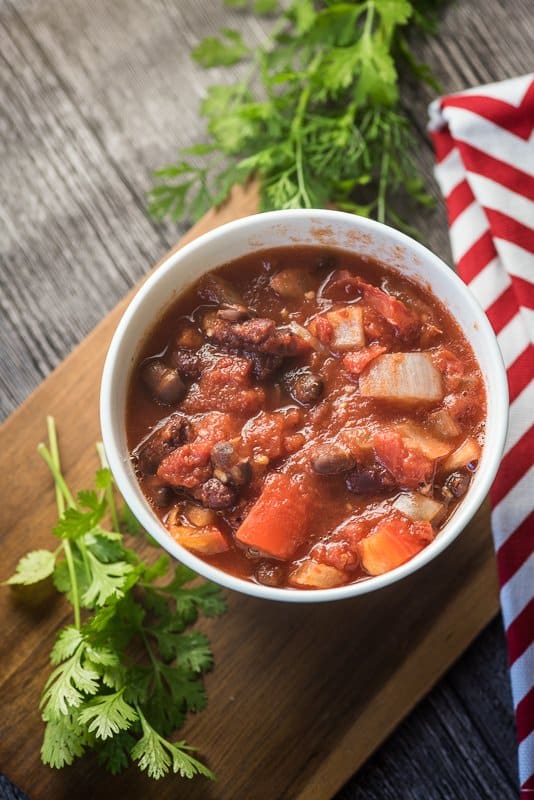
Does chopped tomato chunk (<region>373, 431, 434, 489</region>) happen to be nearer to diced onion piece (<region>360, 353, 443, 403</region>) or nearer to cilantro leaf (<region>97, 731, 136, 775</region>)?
diced onion piece (<region>360, 353, 443, 403</region>)

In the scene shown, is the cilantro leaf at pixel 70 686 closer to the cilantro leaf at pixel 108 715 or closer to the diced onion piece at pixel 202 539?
the cilantro leaf at pixel 108 715

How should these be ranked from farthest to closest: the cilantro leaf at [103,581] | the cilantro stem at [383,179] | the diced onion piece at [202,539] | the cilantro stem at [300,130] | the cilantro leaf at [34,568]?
the cilantro stem at [383,179] < the cilantro stem at [300,130] < the cilantro leaf at [34,568] < the cilantro leaf at [103,581] < the diced onion piece at [202,539]

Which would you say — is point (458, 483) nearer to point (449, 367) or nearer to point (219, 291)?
point (449, 367)

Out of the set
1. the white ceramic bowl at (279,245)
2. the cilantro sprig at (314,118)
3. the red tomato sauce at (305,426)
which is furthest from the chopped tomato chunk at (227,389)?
the cilantro sprig at (314,118)

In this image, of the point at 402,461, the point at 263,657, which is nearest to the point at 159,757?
the point at 263,657

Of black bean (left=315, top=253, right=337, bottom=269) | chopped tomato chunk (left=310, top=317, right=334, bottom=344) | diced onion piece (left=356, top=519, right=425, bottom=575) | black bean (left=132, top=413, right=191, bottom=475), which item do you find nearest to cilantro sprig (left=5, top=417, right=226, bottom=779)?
black bean (left=132, top=413, right=191, bottom=475)
